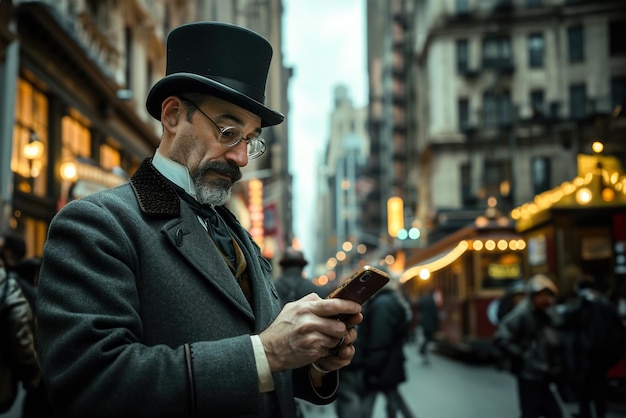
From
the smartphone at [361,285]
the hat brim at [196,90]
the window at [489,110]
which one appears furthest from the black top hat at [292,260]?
the window at [489,110]

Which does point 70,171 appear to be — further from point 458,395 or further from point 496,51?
point 496,51

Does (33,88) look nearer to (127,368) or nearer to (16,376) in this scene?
(16,376)

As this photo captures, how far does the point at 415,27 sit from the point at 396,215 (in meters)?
15.5

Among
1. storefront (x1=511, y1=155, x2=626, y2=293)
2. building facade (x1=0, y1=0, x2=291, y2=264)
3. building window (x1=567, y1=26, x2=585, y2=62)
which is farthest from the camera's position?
building window (x1=567, y1=26, x2=585, y2=62)

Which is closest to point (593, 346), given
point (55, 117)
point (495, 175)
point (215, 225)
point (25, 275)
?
point (25, 275)

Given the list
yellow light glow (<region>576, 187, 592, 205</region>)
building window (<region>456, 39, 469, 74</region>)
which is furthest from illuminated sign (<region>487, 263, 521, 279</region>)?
building window (<region>456, 39, 469, 74</region>)

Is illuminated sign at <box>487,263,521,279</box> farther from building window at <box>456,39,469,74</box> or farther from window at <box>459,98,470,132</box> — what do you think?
A: building window at <box>456,39,469,74</box>

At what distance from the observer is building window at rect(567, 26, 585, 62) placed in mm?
49938

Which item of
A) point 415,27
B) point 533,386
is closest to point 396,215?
point 415,27

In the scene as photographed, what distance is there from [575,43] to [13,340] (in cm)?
4924

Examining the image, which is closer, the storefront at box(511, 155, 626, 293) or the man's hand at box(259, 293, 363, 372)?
the man's hand at box(259, 293, 363, 372)

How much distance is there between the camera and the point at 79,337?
2000mm

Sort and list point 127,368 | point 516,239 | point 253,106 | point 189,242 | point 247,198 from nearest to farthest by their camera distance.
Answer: point 127,368 < point 189,242 < point 253,106 < point 516,239 < point 247,198

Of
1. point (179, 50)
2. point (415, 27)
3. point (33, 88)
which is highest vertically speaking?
point (415, 27)
